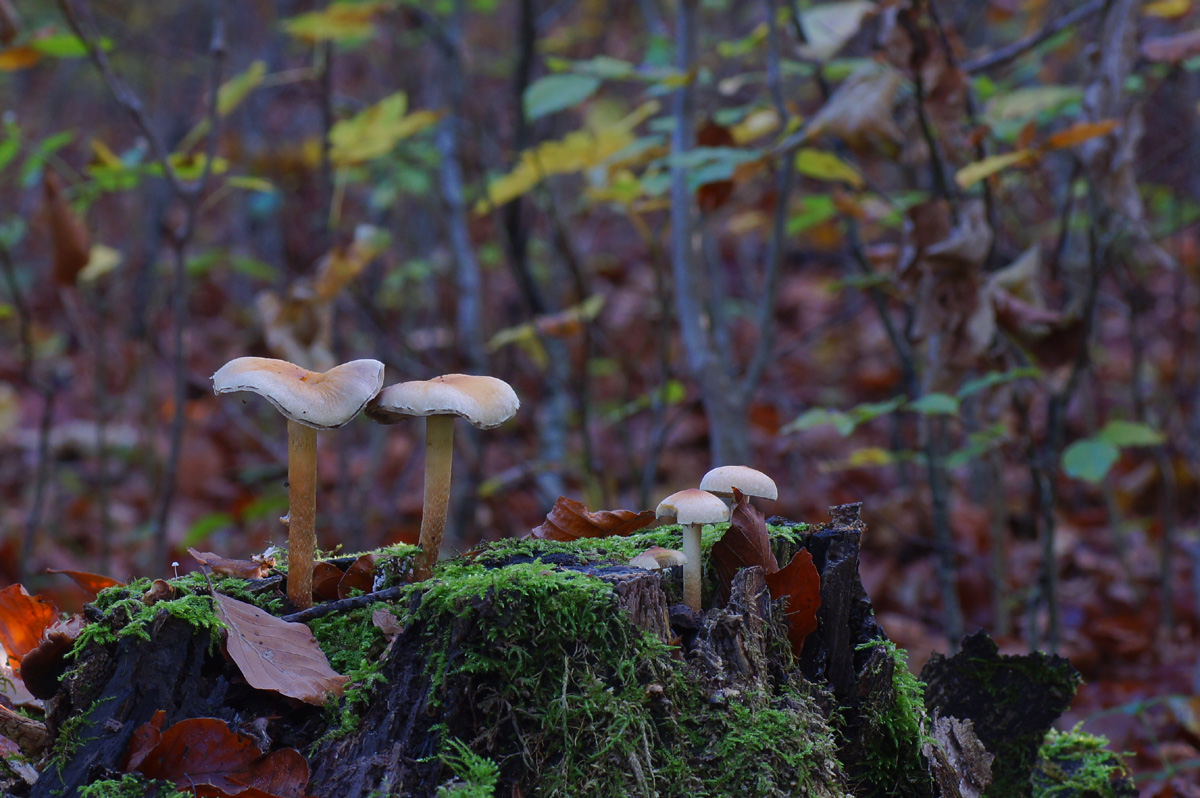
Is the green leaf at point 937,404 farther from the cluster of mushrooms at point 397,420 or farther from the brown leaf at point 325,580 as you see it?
the brown leaf at point 325,580

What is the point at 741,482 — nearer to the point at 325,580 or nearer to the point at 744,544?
the point at 744,544

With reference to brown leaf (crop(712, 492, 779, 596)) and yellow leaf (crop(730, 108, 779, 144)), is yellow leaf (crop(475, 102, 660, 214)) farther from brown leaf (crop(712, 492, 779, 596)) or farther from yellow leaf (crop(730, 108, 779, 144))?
brown leaf (crop(712, 492, 779, 596))

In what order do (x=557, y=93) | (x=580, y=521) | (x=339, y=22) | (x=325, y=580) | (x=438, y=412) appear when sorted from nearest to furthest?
1. (x=438, y=412)
2. (x=325, y=580)
3. (x=580, y=521)
4. (x=557, y=93)
5. (x=339, y=22)

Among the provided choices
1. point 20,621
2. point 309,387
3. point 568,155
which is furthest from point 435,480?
point 568,155

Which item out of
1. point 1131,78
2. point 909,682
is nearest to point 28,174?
point 909,682

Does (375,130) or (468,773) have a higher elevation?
(375,130)

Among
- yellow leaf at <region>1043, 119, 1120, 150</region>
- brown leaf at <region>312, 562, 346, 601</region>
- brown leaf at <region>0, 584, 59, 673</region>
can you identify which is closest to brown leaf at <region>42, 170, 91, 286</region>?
brown leaf at <region>0, 584, 59, 673</region>
